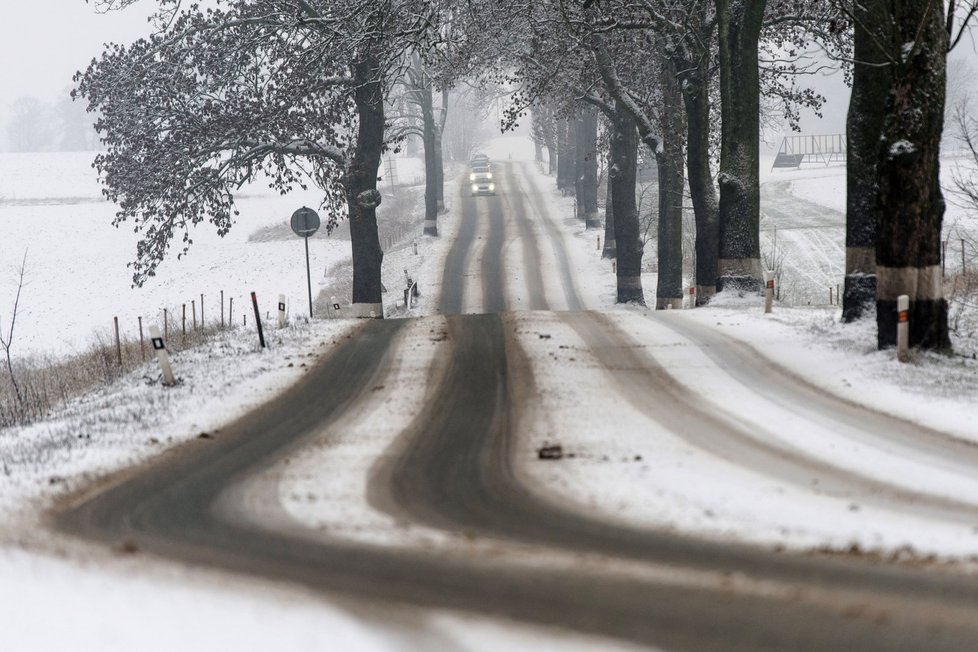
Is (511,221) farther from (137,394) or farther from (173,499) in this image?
(173,499)

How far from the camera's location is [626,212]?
32.0 m

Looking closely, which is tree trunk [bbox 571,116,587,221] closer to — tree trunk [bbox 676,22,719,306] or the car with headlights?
the car with headlights

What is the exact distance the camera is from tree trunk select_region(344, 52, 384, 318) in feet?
79.6

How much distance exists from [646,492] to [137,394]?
25.7 ft

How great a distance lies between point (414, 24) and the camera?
68.8 feet

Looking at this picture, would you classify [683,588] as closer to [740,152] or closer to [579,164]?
[740,152]

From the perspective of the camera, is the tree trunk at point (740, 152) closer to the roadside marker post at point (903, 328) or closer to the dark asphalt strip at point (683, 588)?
the roadside marker post at point (903, 328)

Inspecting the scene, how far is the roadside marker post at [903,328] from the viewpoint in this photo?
38.9ft

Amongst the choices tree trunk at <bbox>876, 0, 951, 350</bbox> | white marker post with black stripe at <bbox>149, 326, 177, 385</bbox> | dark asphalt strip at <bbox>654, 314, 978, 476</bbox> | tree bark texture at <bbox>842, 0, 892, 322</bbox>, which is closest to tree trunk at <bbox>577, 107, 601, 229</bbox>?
tree bark texture at <bbox>842, 0, 892, 322</bbox>

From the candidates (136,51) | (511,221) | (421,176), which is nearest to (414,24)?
(136,51)

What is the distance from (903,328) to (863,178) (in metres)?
3.30

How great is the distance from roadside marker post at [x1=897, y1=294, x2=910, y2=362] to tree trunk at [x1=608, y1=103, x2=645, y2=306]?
19.8m

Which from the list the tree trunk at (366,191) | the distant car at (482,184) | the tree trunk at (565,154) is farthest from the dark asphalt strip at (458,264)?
the tree trunk at (565,154)

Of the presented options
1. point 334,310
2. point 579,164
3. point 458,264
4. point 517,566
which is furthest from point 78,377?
point 579,164
